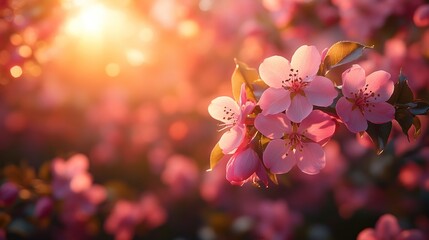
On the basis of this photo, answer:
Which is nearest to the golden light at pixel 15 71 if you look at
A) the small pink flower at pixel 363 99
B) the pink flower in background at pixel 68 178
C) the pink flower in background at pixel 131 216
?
the pink flower in background at pixel 68 178

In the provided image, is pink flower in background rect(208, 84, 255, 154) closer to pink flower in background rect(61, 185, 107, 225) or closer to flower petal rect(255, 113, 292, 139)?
flower petal rect(255, 113, 292, 139)

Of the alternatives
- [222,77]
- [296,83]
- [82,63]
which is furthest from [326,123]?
[82,63]

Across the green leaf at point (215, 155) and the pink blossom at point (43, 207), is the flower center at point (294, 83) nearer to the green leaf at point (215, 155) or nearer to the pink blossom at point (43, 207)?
the green leaf at point (215, 155)

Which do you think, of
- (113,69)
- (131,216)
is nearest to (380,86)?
(113,69)

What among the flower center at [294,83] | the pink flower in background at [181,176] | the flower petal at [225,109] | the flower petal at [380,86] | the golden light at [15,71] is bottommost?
the flower petal at [380,86]

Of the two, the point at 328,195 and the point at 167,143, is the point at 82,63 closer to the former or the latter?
the point at 167,143

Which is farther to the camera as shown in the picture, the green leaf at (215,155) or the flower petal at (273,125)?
the green leaf at (215,155)

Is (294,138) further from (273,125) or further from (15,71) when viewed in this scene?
(15,71)

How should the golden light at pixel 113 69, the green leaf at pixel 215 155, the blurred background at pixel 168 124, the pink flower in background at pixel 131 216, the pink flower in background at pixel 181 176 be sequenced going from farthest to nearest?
the pink flower in background at pixel 181 176
the pink flower in background at pixel 131 216
the golden light at pixel 113 69
the blurred background at pixel 168 124
the green leaf at pixel 215 155
